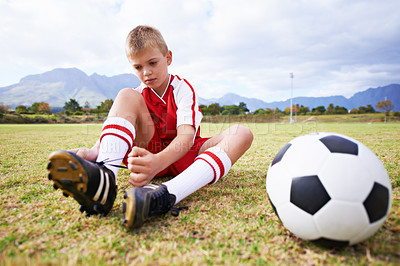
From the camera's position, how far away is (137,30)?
1.89m

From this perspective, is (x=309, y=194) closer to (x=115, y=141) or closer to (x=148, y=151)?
(x=148, y=151)

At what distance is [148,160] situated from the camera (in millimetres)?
1353

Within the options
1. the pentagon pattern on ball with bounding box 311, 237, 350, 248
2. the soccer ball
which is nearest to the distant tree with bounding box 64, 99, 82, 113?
the soccer ball

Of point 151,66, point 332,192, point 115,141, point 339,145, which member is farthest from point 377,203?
point 151,66

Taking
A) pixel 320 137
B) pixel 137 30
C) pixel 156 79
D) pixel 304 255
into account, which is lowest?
pixel 304 255

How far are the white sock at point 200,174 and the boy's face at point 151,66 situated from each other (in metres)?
0.74

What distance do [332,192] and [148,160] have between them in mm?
966

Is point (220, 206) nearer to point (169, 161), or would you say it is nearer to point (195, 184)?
point (195, 184)

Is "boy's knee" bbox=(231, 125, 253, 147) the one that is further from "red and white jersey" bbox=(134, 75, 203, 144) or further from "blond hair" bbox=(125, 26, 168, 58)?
"blond hair" bbox=(125, 26, 168, 58)

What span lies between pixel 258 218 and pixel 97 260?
86 centimetres

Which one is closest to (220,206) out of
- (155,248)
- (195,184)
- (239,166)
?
(195,184)

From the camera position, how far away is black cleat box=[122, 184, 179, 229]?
3.66 feet

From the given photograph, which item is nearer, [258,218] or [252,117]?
[258,218]

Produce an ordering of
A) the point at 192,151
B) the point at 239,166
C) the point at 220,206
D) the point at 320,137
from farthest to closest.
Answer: the point at 239,166 < the point at 192,151 < the point at 220,206 < the point at 320,137
